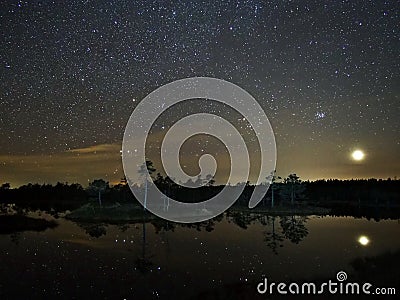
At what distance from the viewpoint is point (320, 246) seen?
73.2 ft

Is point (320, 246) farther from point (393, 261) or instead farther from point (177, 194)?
point (177, 194)

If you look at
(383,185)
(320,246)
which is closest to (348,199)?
(383,185)

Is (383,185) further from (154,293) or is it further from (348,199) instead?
(154,293)

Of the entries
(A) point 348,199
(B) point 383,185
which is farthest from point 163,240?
(B) point 383,185

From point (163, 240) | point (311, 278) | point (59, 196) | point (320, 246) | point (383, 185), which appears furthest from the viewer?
point (59, 196)

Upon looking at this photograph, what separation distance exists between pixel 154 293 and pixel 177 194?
274 feet

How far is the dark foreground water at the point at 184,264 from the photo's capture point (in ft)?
42.1

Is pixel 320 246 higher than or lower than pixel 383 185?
lower

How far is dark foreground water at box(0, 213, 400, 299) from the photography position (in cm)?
1284

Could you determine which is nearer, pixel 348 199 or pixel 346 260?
pixel 346 260

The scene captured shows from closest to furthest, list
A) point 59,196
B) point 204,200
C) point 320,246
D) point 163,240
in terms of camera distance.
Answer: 1. point 320,246
2. point 163,240
3. point 204,200
4. point 59,196

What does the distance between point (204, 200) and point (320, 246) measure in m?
70.1

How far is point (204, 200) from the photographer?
301 ft

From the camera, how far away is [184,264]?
17219 mm
